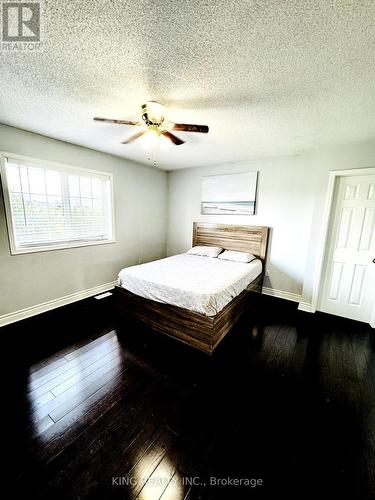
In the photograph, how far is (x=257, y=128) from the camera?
231 cm

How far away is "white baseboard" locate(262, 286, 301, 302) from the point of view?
134 inches

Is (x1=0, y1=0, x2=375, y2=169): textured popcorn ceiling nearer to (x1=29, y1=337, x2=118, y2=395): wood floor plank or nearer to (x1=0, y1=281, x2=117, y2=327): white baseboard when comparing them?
(x1=0, y1=281, x2=117, y2=327): white baseboard

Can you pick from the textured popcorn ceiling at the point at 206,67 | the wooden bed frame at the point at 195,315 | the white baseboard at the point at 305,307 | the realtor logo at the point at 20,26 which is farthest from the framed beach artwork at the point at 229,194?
the realtor logo at the point at 20,26

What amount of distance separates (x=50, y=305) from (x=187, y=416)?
2564mm

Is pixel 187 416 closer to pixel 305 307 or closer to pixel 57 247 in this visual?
pixel 305 307

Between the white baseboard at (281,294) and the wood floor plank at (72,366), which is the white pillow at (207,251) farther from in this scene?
the wood floor plank at (72,366)

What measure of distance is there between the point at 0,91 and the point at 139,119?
1192 millimetres

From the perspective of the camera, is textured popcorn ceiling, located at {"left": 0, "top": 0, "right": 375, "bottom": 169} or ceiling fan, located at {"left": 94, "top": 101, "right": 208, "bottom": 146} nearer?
textured popcorn ceiling, located at {"left": 0, "top": 0, "right": 375, "bottom": 169}

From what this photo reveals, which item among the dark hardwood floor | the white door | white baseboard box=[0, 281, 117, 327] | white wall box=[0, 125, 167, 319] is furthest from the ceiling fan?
white baseboard box=[0, 281, 117, 327]

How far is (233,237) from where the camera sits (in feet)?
12.7

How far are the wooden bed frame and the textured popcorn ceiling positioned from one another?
1.85 m

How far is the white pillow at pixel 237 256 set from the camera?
3.42 m

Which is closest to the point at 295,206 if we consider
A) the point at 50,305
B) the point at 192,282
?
the point at 192,282

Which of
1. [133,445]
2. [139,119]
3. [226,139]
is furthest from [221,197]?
[133,445]
